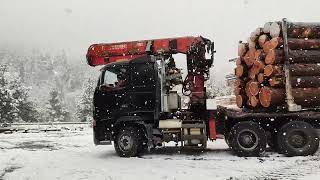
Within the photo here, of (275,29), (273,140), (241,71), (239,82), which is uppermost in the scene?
(275,29)

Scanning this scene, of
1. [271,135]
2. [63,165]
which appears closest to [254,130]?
[271,135]

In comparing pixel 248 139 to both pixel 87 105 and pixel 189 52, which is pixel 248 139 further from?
pixel 87 105

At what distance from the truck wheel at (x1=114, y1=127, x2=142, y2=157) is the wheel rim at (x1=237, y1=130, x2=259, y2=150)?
2895mm

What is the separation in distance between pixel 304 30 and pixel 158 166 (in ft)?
19.0

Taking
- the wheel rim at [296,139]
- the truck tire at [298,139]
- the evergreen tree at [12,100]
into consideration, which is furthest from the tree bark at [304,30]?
the evergreen tree at [12,100]

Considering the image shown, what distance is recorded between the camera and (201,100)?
1283 cm

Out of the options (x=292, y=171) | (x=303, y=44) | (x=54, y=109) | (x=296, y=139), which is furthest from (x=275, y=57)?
(x=54, y=109)

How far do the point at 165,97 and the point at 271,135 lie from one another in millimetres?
3240

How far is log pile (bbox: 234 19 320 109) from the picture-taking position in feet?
38.9

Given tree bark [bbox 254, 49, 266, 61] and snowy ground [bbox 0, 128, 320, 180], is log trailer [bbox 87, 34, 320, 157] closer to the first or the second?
snowy ground [bbox 0, 128, 320, 180]

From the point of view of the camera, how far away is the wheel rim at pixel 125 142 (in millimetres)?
12397

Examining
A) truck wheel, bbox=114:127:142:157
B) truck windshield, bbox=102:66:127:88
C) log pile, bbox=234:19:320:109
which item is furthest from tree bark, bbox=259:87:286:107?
truck windshield, bbox=102:66:127:88

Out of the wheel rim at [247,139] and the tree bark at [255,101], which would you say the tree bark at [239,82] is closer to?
the tree bark at [255,101]

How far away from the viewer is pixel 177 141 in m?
12.4
